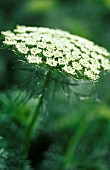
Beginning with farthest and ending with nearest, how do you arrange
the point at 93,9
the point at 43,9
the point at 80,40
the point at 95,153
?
the point at 43,9
the point at 93,9
the point at 95,153
the point at 80,40

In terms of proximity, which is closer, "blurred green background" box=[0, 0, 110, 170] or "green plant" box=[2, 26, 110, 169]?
"green plant" box=[2, 26, 110, 169]

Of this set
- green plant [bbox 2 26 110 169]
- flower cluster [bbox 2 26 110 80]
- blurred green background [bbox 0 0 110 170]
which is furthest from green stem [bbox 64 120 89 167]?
flower cluster [bbox 2 26 110 80]

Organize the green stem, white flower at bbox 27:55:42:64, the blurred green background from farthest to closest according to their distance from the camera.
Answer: the blurred green background < the green stem < white flower at bbox 27:55:42:64

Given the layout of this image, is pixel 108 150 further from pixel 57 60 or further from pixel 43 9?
pixel 43 9

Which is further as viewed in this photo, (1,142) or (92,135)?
(92,135)

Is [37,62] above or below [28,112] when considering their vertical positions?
above

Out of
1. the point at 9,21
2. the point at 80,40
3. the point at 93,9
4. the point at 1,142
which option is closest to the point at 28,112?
the point at 1,142

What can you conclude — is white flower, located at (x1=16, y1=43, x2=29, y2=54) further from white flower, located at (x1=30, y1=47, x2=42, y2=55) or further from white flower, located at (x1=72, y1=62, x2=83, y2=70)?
white flower, located at (x1=72, y1=62, x2=83, y2=70)

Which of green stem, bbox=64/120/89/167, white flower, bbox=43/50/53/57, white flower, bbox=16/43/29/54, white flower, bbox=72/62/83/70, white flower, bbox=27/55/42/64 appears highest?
white flower, bbox=16/43/29/54
